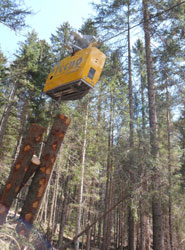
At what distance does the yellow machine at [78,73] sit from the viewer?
192 inches

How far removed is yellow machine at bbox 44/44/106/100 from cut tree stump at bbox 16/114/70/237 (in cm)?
105

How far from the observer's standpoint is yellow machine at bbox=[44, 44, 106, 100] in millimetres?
4875

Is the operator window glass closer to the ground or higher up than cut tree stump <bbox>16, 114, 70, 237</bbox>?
higher up

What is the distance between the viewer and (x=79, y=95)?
5.81m

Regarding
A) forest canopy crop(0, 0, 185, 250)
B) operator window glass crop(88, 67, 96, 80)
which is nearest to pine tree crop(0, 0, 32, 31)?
forest canopy crop(0, 0, 185, 250)

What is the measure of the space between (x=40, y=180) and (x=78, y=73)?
2.80 metres

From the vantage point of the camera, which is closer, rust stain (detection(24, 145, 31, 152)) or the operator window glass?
rust stain (detection(24, 145, 31, 152))

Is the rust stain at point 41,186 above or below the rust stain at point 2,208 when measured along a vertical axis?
above

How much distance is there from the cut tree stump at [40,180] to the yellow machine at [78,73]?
1054 millimetres

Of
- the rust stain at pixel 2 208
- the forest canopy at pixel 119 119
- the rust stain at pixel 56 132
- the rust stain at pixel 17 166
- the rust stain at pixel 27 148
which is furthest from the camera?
the forest canopy at pixel 119 119

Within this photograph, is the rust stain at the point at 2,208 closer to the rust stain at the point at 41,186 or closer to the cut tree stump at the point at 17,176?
the cut tree stump at the point at 17,176

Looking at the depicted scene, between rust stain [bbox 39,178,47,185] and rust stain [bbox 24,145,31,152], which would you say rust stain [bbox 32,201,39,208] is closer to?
rust stain [bbox 39,178,47,185]

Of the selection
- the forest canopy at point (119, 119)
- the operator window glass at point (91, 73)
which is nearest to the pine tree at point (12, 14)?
the forest canopy at point (119, 119)

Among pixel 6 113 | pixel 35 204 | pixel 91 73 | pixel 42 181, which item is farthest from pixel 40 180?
pixel 6 113
